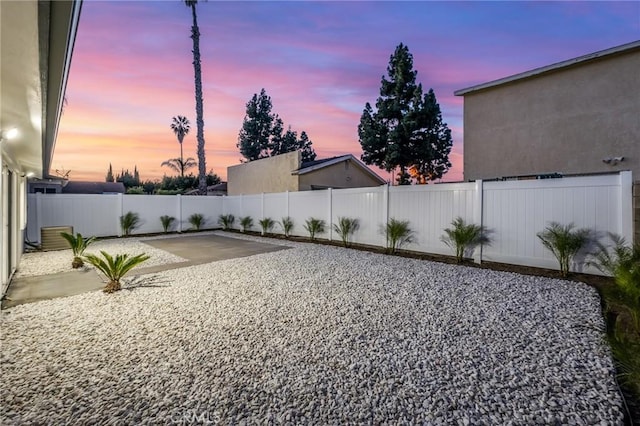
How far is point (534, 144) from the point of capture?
955 centimetres

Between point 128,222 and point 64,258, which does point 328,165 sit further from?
point 64,258

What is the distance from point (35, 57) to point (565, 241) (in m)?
7.19

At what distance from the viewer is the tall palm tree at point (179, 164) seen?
125ft

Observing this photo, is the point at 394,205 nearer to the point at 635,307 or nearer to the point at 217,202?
the point at 635,307

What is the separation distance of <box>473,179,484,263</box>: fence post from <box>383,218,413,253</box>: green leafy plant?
5.59 ft

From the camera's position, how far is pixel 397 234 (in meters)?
7.85

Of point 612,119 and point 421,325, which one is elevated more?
point 612,119

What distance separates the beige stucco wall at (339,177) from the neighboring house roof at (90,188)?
20.6 meters

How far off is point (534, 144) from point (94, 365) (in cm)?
1210

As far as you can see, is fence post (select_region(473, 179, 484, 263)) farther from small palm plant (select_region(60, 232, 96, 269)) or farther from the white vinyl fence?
small palm plant (select_region(60, 232, 96, 269))

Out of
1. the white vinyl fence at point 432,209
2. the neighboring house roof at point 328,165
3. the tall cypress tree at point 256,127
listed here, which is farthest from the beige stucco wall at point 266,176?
the tall cypress tree at point 256,127

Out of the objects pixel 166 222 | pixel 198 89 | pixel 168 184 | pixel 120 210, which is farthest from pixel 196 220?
pixel 168 184

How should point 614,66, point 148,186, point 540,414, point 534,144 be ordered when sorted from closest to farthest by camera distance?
point 540,414, point 614,66, point 534,144, point 148,186

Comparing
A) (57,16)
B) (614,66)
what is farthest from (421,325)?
(614,66)
